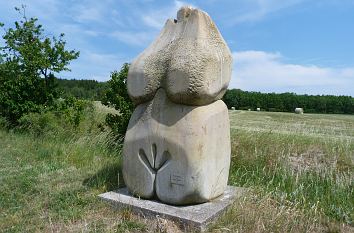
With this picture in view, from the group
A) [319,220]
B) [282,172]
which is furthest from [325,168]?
[319,220]

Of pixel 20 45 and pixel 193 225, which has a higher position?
pixel 20 45

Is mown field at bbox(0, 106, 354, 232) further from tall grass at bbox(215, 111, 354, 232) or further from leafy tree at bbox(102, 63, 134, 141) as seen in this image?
leafy tree at bbox(102, 63, 134, 141)

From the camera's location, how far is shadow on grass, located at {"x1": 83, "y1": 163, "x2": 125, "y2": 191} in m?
5.00

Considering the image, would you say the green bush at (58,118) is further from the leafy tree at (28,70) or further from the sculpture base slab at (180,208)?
the sculpture base slab at (180,208)

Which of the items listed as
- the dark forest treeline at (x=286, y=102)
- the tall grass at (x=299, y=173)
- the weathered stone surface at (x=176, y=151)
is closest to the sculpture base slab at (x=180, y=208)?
the weathered stone surface at (x=176, y=151)

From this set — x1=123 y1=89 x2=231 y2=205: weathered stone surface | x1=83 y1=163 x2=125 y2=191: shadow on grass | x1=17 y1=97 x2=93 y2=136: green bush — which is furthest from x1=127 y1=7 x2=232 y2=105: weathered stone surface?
x1=17 y1=97 x2=93 y2=136: green bush

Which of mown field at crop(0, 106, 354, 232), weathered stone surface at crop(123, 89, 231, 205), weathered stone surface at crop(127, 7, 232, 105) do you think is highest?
weathered stone surface at crop(127, 7, 232, 105)

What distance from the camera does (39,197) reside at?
15.4 ft

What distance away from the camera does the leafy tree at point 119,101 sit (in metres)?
8.38

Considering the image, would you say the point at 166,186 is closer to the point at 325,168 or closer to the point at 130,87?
the point at 130,87

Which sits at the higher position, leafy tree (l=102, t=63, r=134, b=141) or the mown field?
leafy tree (l=102, t=63, r=134, b=141)

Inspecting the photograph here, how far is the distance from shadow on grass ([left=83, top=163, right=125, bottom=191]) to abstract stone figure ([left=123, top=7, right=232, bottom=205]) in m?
0.65

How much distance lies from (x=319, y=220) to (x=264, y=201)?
62 cm

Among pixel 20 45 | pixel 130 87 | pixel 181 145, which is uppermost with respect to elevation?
pixel 20 45
